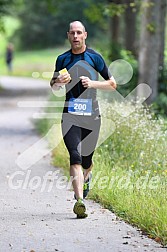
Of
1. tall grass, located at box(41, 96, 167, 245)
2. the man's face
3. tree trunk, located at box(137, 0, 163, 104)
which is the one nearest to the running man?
the man's face

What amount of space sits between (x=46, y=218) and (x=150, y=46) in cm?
1128

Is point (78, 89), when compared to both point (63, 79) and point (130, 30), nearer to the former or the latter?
point (63, 79)

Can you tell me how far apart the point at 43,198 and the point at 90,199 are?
1.99 ft

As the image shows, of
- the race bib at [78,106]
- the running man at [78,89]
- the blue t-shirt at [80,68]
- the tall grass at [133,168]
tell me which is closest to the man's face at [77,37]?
the running man at [78,89]

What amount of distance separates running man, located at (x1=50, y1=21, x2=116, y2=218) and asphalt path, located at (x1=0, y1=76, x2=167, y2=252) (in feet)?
1.57

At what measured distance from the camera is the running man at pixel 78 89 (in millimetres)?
9070

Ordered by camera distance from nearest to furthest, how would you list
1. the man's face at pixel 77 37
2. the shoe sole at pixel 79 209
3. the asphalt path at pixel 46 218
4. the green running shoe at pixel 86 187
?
the asphalt path at pixel 46 218
the shoe sole at pixel 79 209
the man's face at pixel 77 37
the green running shoe at pixel 86 187

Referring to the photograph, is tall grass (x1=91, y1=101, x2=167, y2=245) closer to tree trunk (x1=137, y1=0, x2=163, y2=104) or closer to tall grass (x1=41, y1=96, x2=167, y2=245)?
tall grass (x1=41, y1=96, x2=167, y2=245)

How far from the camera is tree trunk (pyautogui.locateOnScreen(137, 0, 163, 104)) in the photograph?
63.5 ft

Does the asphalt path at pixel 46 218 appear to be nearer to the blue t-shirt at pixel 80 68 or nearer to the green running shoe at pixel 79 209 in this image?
the green running shoe at pixel 79 209

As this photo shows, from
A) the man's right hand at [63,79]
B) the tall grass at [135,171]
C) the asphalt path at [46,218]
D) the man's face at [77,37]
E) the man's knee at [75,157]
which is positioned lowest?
the asphalt path at [46,218]

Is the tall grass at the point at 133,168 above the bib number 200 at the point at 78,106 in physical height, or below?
below

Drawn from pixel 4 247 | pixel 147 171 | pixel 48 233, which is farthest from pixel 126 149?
pixel 4 247

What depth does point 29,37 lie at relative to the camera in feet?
241
